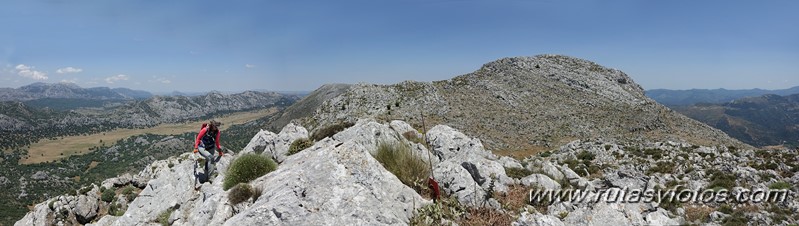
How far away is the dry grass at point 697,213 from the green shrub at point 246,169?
1453cm

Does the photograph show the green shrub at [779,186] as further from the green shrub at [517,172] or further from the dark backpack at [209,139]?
the dark backpack at [209,139]

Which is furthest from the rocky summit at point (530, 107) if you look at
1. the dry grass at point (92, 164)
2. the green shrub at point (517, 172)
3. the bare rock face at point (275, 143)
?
the dry grass at point (92, 164)

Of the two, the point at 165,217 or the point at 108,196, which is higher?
the point at 165,217

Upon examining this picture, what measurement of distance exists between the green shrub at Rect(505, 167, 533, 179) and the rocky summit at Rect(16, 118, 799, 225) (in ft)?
0.14

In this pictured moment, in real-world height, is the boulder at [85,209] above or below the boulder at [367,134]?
below

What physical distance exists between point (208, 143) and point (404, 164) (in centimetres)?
958

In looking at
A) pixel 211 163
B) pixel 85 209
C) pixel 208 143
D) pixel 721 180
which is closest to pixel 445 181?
pixel 211 163

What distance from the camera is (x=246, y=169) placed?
478 inches

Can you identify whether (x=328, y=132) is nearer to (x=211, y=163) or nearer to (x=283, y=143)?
(x=283, y=143)

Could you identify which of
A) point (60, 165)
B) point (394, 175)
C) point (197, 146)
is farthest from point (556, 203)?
point (60, 165)

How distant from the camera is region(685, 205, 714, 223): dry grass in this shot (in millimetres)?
12008

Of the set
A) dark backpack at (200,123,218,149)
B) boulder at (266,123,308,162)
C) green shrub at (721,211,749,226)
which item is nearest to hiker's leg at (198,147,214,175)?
dark backpack at (200,123,218,149)

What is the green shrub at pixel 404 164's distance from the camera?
1110 centimetres

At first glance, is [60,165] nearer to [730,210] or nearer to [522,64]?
[522,64]
